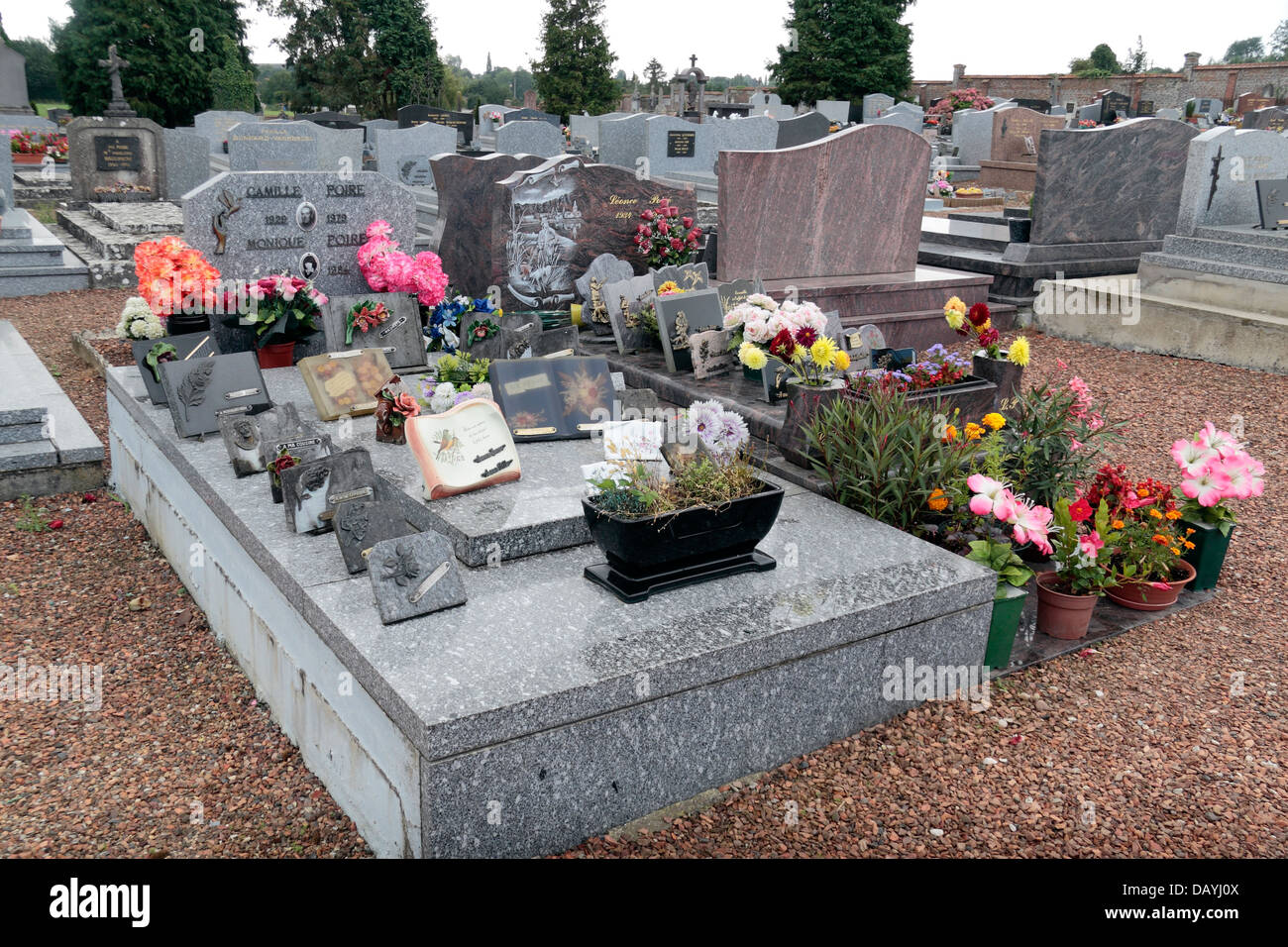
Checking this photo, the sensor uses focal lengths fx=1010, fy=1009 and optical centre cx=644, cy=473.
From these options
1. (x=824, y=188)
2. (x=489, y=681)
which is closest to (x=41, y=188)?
(x=824, y=188)

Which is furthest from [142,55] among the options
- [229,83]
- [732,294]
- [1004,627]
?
[1004,627]

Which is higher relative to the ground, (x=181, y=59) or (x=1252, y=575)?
(x=181, y=59)

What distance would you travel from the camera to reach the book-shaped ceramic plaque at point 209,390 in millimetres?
4887

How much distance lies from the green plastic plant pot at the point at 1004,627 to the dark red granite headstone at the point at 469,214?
4808 millimetres

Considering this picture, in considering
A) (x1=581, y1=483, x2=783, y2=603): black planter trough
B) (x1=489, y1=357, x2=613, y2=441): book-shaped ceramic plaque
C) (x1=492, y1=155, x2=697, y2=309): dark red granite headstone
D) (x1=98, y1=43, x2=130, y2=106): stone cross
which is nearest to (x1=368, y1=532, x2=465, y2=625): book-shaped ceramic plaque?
(x1=581, y1=483, x2=783, y2=603): black planter trough

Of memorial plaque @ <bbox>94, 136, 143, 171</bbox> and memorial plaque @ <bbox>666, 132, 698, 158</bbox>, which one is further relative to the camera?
memorial plaque @ <bbox>666, 132, 698, 158</bbox>

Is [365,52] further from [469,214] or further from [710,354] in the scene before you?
[710,354]

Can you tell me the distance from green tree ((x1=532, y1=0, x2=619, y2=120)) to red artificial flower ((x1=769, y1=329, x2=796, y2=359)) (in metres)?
33.3

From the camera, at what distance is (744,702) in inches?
128

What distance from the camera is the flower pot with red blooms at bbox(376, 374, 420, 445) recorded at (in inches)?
192

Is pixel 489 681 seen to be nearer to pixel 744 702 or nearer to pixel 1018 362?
pixel 744 702

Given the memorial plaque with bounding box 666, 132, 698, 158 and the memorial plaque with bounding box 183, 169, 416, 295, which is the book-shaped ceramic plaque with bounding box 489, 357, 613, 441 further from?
the memorial plaque with bounding box 666, 132, 698, 158

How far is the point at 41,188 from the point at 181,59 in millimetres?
18497
